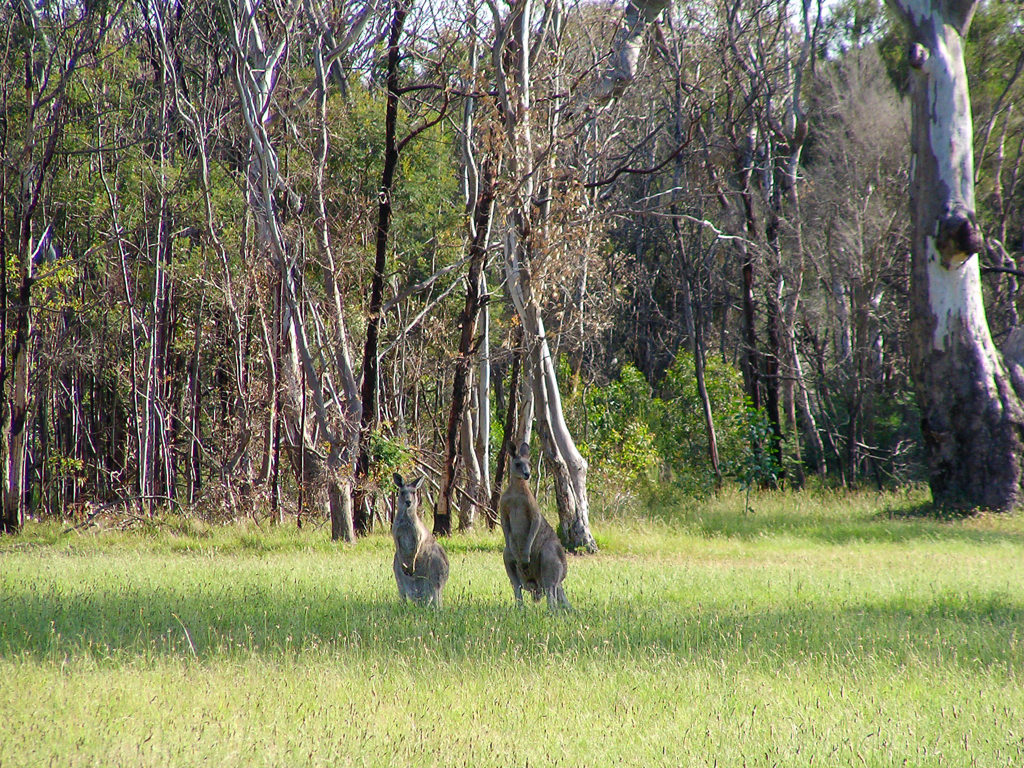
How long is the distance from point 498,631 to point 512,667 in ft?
2.93

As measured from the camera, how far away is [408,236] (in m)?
20.2

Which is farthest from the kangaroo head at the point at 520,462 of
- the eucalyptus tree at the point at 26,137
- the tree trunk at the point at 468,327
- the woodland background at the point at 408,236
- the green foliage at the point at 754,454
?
the eucalyptus tree at the point at 26,137

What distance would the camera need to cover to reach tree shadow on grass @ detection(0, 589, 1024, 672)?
5.82 m

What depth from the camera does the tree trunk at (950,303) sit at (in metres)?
14.8

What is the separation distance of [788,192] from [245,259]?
617 inches

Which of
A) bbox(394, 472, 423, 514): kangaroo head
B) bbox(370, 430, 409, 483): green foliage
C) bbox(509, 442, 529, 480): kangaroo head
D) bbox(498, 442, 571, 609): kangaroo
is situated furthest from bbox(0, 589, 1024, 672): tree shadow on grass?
bbox(370, 430, 409, 483): green foliage

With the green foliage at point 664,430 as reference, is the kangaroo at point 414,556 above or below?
below

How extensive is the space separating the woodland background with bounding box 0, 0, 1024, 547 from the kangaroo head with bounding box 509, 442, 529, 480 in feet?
14.1

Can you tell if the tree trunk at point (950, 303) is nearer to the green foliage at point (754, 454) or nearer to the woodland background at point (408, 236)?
the woodland background at point (408, 236)

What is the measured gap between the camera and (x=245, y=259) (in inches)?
647

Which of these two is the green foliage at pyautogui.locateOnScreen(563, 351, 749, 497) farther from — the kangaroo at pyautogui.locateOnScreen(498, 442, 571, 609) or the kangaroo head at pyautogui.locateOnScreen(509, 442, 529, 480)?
the kangaroo at pyautogui.locateOnScreen(498, 442, 571, 609)

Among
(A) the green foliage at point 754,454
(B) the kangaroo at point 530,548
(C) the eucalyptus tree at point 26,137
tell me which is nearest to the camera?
(B) the kangaroo at point 530,548

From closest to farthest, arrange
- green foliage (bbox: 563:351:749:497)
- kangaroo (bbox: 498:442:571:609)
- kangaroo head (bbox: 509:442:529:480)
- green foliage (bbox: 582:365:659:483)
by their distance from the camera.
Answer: kangaroo (bbox: 498:442:571:609), kangaroo head (bbox: 509:442:529:480), green foliage (bbox: 582:365:659:483), green foliage (bbox: 563:351:749:497)

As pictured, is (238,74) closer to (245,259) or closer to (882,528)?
(245,259)
